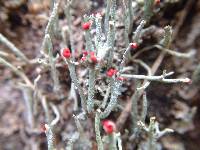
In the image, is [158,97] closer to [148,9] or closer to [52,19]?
[148,9]

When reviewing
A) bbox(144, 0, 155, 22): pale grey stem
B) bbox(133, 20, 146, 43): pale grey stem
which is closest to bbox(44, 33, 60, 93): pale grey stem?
bbox(133, 20, 146, 43): pale grey stem

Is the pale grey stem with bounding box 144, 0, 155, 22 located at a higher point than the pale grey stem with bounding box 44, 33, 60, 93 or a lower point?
higher

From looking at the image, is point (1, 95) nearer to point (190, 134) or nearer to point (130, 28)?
point (130, 28)

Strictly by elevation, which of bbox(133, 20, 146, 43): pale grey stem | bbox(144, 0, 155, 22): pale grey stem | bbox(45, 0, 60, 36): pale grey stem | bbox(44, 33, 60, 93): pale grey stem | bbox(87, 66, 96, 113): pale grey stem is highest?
bbox(144, 0, 155, 22): pale grey stem

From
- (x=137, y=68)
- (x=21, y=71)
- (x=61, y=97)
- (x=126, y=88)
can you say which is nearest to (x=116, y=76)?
(x=126, y=88)

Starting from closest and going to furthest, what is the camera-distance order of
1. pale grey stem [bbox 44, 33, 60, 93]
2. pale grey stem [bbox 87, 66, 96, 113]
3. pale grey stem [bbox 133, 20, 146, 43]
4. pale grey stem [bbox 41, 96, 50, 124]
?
pale grey stem [bbox 87, 66, 96, 113]
pale grey stem [bbox 133, 20, 146, 43]
pale grey stem [bbox 44, 33, 60, 93]
pale grey stem [bbox 41, 96, 50, 124]

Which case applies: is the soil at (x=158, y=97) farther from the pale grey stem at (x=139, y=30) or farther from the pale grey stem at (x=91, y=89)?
the pale grey stem at (x=91, y=89)

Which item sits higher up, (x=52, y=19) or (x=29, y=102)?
(x=52, y=19)

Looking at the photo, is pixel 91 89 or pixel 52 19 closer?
pixel 91 89

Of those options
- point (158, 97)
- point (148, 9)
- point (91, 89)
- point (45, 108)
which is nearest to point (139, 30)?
point (148, 9)

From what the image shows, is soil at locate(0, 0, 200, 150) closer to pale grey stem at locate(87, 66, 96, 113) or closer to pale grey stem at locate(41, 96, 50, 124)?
pale grey stem at locate(41, 96, 50, 124)

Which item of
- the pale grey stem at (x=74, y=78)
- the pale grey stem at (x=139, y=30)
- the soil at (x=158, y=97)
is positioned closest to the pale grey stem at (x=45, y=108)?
the soil at (x=158, y=97)
